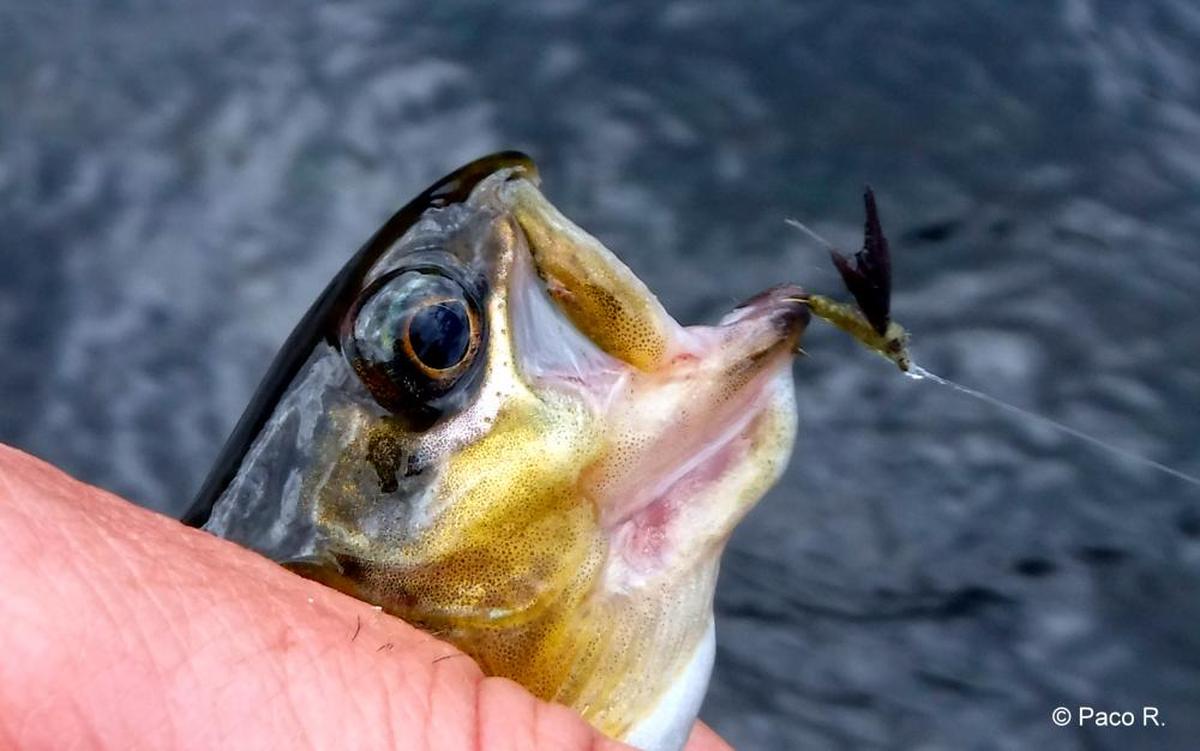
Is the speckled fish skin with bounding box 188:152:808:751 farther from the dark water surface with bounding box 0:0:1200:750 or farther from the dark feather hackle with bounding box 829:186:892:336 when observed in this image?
the dark water surface with bounding box 0:0:1200:750

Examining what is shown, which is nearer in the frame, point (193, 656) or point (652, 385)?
point (193, 656)

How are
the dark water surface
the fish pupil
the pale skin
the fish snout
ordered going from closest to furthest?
the pale skin < the fish pupil < the fish snout < the dark water surface

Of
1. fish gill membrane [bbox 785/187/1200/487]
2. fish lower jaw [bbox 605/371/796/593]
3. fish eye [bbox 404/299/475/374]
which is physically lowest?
fish lower jaw [bbox 605/371/796/593]

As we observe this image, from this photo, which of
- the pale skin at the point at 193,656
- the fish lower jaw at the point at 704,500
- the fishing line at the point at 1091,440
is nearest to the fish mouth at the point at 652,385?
the fish lower jaw at the point at 704,500

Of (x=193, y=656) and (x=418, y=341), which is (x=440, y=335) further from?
(x=193, y=656)

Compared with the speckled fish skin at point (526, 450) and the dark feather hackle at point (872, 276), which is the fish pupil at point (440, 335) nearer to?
the speckled fish skin at point (526, 450)

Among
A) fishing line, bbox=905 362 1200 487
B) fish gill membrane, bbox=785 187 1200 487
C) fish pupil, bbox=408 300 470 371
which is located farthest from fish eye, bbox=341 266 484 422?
fishing line, bbox=905 362 1200 487

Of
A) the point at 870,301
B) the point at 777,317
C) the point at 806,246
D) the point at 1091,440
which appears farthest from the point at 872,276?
the point at 806,246
